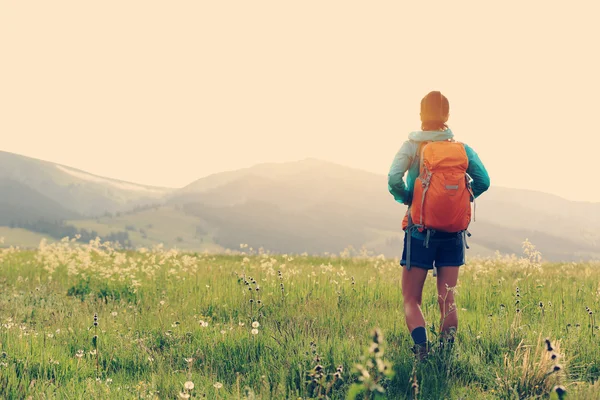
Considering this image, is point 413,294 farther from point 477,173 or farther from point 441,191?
point 477,173

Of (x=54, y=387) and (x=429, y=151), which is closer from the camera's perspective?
(x=54, y=387)

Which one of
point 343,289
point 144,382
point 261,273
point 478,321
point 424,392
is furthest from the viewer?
point 261,273

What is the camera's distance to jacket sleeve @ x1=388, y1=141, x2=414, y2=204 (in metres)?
5.46

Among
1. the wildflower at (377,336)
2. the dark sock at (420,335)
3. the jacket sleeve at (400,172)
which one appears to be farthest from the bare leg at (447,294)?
the wildflower at (377,336)

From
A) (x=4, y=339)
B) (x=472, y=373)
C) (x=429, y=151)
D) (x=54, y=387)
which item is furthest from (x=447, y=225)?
(x=4, y=339)

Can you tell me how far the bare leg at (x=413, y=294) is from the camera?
545cm

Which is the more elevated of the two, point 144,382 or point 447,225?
point 447,225

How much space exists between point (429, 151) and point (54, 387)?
435cm

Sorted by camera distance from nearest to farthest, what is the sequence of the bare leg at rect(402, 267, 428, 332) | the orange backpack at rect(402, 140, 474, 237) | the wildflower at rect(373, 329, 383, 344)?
the wildflower at rect(373, 329, 383, 344)
the orange backpack at rect(402, 140, 474, 237)
the bare leg at rect(402, 267, 428, 332)

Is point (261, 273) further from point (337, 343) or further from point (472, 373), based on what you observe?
point (472, 373)

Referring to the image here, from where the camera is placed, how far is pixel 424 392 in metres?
4.47

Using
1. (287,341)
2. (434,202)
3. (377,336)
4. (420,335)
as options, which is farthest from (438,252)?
(377,336)

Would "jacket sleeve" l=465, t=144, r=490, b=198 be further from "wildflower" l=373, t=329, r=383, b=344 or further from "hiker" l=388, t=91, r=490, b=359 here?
"wildflower" l=373, t=329, r=383, b=344

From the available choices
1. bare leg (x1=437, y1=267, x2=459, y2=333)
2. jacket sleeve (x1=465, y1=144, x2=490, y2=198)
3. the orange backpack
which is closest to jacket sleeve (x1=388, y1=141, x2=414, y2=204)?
the orange backpack
